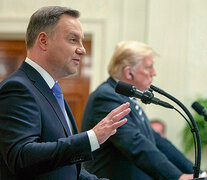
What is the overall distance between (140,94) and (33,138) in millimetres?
634

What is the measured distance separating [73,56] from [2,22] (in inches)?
191

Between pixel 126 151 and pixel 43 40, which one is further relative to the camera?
pixel 126 151

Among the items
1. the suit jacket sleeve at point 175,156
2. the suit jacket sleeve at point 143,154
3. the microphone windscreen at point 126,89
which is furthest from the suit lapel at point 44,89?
the suit jacket sleeve at point 175,156

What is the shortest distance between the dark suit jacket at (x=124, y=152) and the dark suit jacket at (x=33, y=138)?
3.27 feet

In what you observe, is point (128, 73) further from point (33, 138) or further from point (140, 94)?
point (33, 138)

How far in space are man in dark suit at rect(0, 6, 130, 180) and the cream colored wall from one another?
413cm

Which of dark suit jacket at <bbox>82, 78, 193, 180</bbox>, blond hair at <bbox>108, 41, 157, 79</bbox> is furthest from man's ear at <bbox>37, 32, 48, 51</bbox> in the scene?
blond hair at <bbox>108, 41, 157, 79</bbox>

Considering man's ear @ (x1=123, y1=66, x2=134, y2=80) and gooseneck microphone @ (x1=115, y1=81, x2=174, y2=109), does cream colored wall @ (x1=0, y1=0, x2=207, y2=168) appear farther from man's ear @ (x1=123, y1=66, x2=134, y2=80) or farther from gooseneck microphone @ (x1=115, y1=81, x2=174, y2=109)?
gooseneck microphone @ (x1=115, y1=81, x2=174, y2=109)

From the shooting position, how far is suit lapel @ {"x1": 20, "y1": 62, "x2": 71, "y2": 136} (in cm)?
211

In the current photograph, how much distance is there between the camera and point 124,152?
3.06 metres

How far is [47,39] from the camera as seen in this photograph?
2.20 metres

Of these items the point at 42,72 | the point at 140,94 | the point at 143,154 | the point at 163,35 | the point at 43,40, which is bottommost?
the point at 143,154

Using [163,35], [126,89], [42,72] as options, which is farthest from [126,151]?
[163,35]

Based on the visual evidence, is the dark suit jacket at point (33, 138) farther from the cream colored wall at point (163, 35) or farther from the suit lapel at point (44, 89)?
the cream colored wall at point (163, 35)
